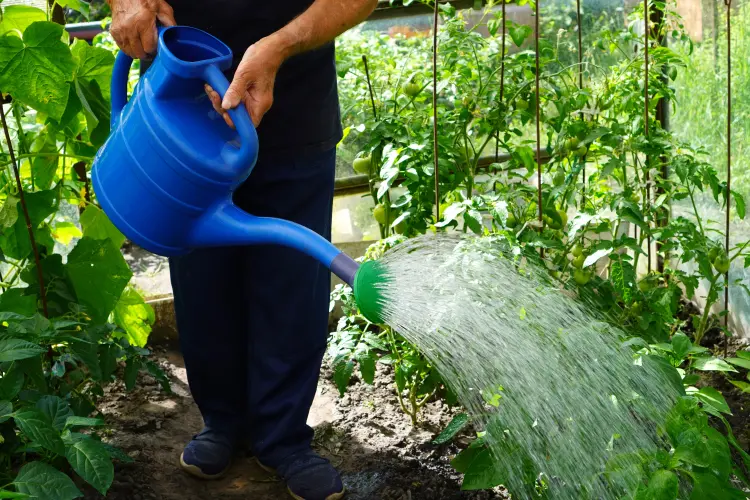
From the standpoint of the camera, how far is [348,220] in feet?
10.7

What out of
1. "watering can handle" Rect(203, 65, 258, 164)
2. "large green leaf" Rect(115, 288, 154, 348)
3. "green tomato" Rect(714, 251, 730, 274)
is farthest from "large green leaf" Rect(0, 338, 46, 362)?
"green tomato" Rect(714, 251, 730, 274)

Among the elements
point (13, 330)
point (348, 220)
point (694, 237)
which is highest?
point (13, 330)

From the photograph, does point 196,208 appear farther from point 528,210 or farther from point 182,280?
point 528,210

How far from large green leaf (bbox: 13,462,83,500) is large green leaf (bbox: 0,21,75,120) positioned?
0.72 metres

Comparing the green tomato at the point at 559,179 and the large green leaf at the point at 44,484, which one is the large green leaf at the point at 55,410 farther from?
the green tomato at the point at 559,179

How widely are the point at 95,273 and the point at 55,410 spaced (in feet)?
1.43

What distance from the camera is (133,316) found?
7.79 ft

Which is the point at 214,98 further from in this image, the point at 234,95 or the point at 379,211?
the point at 379,211

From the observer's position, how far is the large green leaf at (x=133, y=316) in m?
2.32

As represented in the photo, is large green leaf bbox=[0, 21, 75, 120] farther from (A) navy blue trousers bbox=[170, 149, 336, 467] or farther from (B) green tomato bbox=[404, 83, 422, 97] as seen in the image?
(B) green tomato bbox=[404, 83, 422, 97]

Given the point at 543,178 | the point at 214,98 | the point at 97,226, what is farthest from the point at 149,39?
the point at 543,178

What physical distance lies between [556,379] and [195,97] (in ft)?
2.46

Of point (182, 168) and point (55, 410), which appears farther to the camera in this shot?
point (55, 410)

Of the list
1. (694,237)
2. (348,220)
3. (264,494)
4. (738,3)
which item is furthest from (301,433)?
(738,3)
